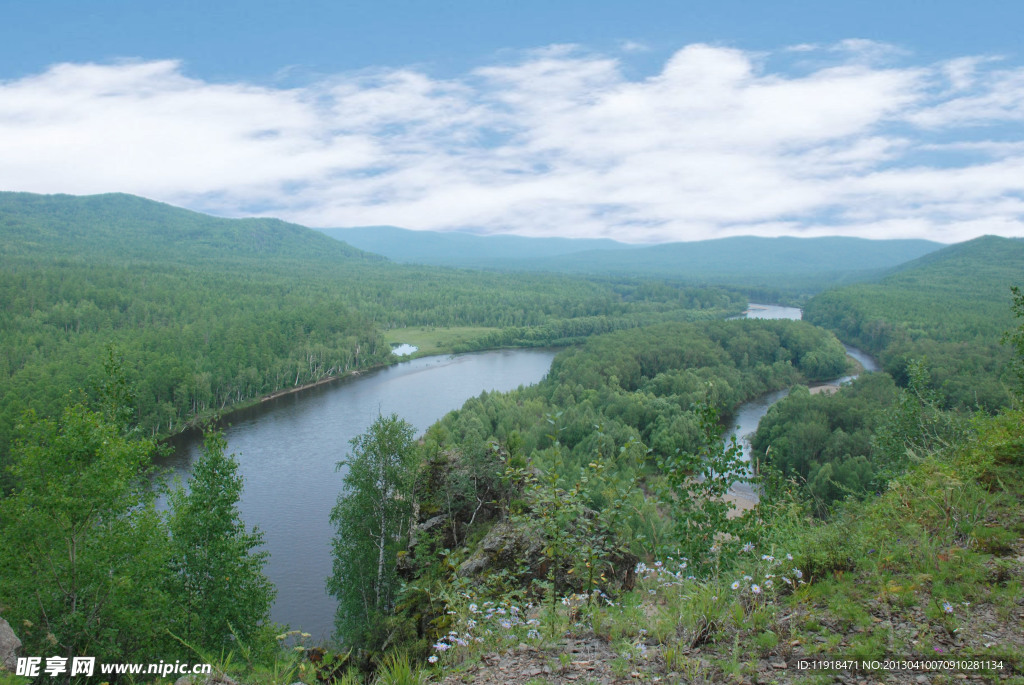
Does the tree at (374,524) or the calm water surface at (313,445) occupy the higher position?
the tree at (374,524)

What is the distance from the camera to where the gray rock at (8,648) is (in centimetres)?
471

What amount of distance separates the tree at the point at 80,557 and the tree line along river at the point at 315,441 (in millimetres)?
4532

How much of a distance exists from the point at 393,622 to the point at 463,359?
52.3 m

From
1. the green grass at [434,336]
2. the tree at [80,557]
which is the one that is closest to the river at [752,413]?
the tree at [80,557]

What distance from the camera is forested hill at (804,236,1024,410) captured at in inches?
1248

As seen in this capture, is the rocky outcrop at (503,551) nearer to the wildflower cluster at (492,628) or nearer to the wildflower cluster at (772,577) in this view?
the wildflower cluster at (492,628)

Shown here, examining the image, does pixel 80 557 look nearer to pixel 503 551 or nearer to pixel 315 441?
pixel 503 551

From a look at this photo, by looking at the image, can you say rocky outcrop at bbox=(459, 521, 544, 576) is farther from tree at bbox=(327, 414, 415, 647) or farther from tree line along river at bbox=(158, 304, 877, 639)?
tree line along river at bbox=(158, 304, 877, 639)

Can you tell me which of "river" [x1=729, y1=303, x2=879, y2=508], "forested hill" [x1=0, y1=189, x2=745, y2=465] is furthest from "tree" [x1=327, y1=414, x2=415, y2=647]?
"river" [x1=729, y1=303, x2=879, y2=508]

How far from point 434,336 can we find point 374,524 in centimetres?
6267

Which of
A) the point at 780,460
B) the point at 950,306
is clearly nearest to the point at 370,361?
the point at 780,460

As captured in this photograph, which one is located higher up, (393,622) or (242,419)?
(393,622)

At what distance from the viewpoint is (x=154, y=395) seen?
1358 inches

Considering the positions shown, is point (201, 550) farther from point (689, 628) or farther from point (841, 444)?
point (841, 444)
